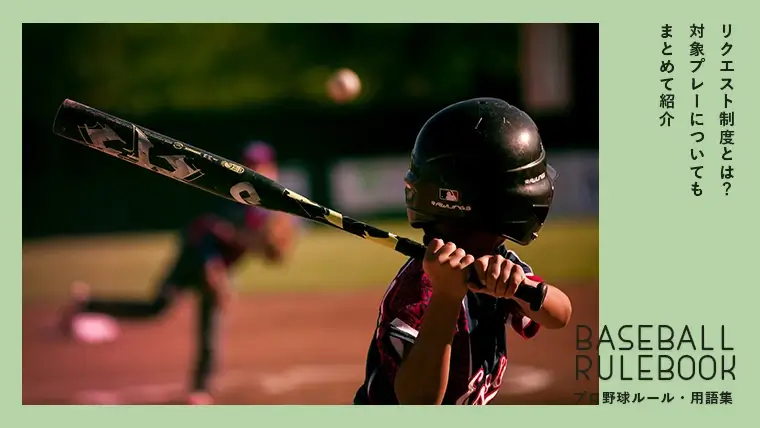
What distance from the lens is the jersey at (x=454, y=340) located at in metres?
3.02

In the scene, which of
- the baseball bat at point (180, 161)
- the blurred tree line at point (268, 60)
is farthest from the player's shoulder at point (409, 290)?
the blurred tree line at point (268, 60)

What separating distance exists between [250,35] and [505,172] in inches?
909

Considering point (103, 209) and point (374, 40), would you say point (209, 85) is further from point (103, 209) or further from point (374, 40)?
point (103, 209)

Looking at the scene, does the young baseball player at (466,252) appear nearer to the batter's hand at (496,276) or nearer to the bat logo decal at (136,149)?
the batter's hand at (496,276)

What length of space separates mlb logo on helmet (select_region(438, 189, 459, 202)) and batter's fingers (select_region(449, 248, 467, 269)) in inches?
7.6

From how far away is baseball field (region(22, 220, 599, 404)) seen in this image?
9.13m

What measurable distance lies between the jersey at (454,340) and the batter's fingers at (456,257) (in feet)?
0.58

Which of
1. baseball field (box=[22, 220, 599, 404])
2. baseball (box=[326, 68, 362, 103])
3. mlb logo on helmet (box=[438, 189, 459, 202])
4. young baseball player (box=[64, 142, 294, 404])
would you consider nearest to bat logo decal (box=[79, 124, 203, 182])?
mlb logo on helmet (box=[438, 189, 459, 202])

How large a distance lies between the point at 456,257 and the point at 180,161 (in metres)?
1.17

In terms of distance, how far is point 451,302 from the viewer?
2.90 metres

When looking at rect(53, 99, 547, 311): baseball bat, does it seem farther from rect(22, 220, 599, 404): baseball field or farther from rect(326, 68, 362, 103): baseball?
rect(22, 220, 599, 404): baseball field
